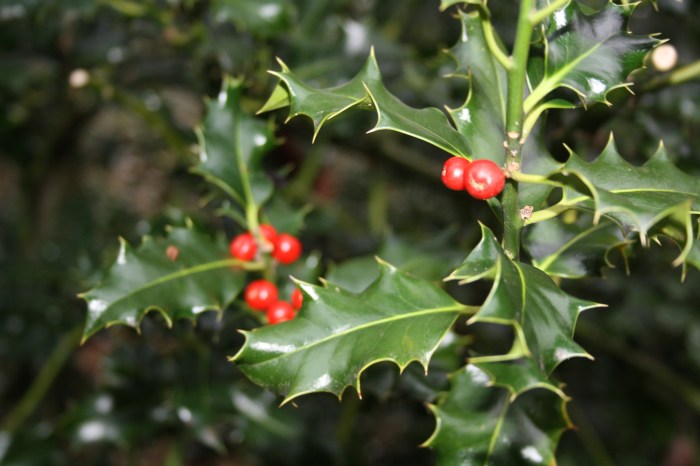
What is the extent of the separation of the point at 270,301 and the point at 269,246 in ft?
0.27

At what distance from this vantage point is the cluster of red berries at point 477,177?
0.64 metres

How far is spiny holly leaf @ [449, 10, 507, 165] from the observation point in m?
0.71

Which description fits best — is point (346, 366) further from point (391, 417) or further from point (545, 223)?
point (391, 417)

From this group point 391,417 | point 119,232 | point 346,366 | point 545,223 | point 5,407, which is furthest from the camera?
point 391,417

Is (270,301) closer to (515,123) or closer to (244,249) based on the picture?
(244,249)

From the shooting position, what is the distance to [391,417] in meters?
2.34

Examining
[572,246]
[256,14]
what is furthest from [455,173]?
[256,14]

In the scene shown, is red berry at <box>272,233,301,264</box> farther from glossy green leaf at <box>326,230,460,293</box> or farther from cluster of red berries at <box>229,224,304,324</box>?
glossy green leaf at <box>326,230,460,293</box>

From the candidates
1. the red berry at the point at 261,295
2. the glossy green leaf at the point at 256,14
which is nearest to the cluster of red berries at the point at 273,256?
the red berry at the point at 261,295

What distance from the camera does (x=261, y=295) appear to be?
91cm

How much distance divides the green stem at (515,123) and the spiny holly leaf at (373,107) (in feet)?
0.15

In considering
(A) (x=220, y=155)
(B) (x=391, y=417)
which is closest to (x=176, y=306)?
(A) (x=220, y=155)

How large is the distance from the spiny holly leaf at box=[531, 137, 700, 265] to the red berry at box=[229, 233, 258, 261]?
1.28ft

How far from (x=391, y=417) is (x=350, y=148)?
1002mm
